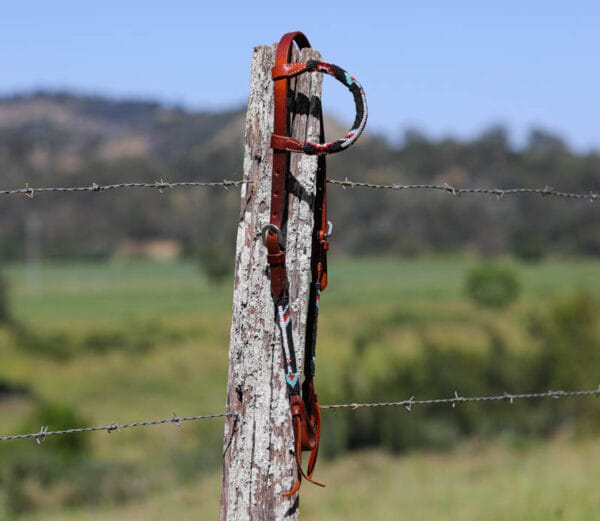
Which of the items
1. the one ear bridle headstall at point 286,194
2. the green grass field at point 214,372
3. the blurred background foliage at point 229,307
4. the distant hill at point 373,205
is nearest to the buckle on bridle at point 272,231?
the one ear bridle headstall at point 286,194

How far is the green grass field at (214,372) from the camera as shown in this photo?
7734 mm

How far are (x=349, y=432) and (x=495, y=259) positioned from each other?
62.5m

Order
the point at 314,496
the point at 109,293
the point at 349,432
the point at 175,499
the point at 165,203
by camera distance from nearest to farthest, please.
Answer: the point at 314,496
the point at 175,499
the point at 349,432
the point at 109,293
the point at 165,203

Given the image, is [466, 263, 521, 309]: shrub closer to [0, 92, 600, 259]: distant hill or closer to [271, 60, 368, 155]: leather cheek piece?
[0, 92, 600, 259]: distant hill

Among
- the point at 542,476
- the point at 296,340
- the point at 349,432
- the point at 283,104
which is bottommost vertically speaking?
the point at 349,432

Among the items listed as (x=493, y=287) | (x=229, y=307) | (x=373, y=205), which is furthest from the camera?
(x=373, y=205)

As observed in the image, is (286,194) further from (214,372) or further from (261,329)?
(214,372)

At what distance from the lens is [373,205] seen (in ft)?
244

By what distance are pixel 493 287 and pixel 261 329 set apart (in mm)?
50871

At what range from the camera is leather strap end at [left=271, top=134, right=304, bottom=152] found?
2.74m

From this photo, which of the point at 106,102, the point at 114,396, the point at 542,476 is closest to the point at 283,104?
the point at 542,476

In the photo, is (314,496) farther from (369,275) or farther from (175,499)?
(369,275)

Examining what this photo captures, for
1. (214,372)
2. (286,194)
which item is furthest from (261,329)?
(214,372)

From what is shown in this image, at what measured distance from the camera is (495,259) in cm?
7531
